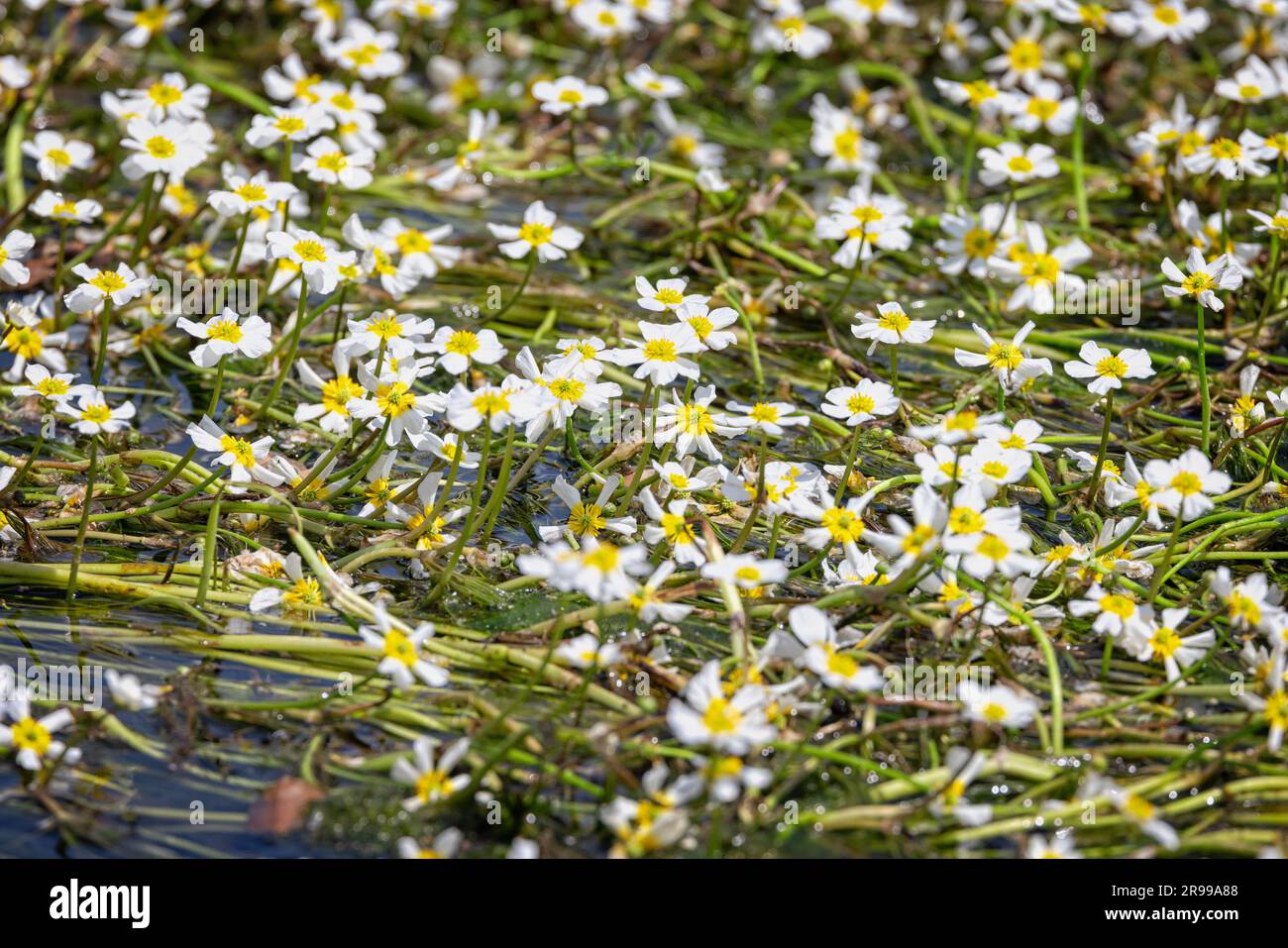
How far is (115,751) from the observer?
197 cm

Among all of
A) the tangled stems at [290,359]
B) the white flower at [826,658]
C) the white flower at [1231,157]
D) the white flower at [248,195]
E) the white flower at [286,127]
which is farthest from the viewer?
the white flower at [1231,157]

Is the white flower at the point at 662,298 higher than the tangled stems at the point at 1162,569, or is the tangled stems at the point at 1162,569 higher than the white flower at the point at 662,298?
the white flower at the point at 662,298

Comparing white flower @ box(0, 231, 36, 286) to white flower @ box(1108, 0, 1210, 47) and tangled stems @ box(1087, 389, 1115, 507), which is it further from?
white flower @ box(1108, 0, 1210, 47)

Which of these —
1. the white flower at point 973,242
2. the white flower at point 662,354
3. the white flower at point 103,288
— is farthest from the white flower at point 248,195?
the white flower at point 973,242

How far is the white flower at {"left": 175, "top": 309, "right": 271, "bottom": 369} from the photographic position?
7.51 feet

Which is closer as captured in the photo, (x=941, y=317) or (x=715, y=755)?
(x=715, y=755)

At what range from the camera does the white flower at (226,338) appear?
2289 millimetres

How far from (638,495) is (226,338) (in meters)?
0.74

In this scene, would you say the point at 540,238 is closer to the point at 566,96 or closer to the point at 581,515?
the point at 566,96

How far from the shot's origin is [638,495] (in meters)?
2.32

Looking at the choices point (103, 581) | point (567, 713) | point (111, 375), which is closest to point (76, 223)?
point (111, 375)

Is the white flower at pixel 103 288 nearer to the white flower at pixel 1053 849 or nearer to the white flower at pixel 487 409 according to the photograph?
the white flower at pixel 487 409
